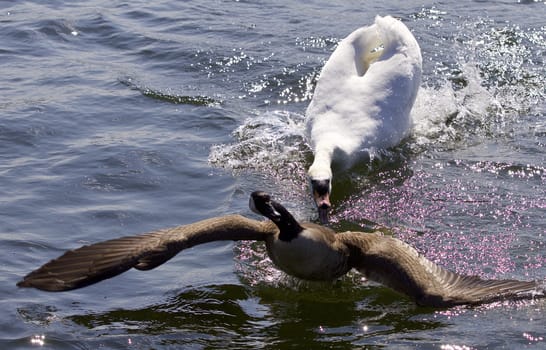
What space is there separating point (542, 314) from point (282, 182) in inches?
135

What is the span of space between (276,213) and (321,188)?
52.3 inches

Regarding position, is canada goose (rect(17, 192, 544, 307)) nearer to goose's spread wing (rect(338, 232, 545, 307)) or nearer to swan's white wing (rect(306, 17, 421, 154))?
goose's spread wing (rect(338, 232, 545, 307))

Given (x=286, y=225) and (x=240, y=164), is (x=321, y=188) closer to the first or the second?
(x=286, y=225)

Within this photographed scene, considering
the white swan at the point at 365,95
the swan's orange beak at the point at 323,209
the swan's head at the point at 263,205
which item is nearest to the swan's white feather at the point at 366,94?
the white swan at the point at 365,95

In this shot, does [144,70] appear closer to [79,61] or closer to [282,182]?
[79,61]

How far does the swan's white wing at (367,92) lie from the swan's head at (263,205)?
2481 millimetres

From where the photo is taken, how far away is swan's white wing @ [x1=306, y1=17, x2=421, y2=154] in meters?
10.6

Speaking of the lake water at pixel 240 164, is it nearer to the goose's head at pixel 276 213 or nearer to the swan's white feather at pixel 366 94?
the swan's white feather at pixel 366 94

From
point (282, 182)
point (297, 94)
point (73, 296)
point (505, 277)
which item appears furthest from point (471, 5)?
point (73, 296)

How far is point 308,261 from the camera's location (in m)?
8.20

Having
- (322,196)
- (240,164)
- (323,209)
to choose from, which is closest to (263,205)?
(323,209)

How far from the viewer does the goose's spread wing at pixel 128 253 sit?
7645 mm

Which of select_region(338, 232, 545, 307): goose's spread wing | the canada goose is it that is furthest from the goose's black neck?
select_region(338, 232, 545, 307): goose's spread wing

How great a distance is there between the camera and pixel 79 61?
1422cm
